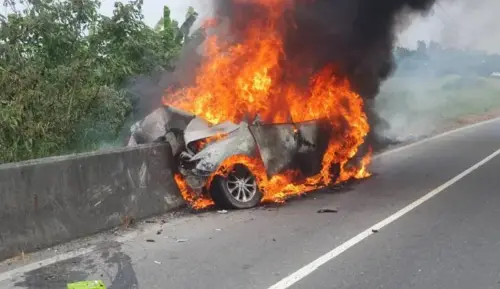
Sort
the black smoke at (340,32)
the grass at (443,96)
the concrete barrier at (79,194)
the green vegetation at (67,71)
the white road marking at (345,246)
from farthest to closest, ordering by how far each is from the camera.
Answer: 1. the grass at (443,96)
2. the black smoke at (340,32)
3. the green vegetation at (67,71)
4. the concrete barrier at (79,194)
5. the white road marking at (345,246)

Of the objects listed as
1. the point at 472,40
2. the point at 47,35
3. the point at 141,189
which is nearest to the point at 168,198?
the point at 141,189

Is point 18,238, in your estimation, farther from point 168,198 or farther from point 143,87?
point 143,87

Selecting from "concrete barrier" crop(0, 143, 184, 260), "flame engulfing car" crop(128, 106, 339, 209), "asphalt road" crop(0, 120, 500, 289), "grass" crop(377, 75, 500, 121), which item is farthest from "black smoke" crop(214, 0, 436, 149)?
"grass" crop(377, 75, 500, 121)

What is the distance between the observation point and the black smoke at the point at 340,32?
10492mm

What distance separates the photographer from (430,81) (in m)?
44.8

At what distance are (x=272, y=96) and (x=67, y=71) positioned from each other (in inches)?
136

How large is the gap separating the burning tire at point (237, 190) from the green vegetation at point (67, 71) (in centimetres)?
270

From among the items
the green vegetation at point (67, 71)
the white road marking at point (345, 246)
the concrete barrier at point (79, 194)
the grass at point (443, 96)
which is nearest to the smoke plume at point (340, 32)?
the green vegetation at point (67, 71)

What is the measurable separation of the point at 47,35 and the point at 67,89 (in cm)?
145

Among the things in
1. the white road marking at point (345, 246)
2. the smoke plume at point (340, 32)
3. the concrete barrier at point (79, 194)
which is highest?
the smoke plume at point (340, 32)

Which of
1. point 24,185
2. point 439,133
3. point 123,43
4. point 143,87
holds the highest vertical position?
point 123,43

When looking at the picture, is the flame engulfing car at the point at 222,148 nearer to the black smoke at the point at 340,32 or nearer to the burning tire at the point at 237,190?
the burning tire at the point at 237,190

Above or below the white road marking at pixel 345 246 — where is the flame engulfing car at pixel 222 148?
above

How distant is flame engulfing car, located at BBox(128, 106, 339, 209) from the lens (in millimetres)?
7848
